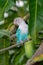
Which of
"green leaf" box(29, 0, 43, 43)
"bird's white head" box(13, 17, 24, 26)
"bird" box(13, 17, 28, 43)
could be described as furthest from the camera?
"bird's white head" box(13, 17, 24, 26)

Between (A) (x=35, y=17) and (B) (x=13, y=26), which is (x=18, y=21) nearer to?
(B) (x=13, y=26)

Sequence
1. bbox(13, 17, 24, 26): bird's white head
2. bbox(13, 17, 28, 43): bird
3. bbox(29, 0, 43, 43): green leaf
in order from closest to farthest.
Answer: bbox(29, 0, 43, 43): green leaf, bbox(13, 17, 28, 43): bird, bbox(13, 17, 24, 26): bird's white head

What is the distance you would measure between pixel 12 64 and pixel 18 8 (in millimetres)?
521

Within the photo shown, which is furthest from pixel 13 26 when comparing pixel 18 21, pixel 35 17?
pixel 35 17

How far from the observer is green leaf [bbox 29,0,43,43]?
3.55 ft

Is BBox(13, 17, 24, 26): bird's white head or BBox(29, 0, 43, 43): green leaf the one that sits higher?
BBox(29, 0, 43, 43): green leaf

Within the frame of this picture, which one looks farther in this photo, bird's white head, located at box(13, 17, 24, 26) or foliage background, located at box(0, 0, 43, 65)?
bird's white head, located at box(13, 17, 24, 26)

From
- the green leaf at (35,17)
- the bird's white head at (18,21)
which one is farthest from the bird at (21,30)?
the green leaf at (35,17)

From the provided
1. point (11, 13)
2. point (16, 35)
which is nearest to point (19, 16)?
point (11, 13)

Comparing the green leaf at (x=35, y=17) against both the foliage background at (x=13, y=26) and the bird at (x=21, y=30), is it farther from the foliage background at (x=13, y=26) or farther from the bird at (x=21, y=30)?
the bird at (x=21, y=30)

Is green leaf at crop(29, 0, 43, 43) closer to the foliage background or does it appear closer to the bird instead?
the foliage background

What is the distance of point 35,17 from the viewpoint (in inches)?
43.6

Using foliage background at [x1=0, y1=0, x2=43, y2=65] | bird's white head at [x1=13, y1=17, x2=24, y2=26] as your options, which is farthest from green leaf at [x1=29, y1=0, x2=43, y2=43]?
bird's white head at [x1=13, y1=17, x2=24, y2=26]

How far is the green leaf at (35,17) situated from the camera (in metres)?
1.08
